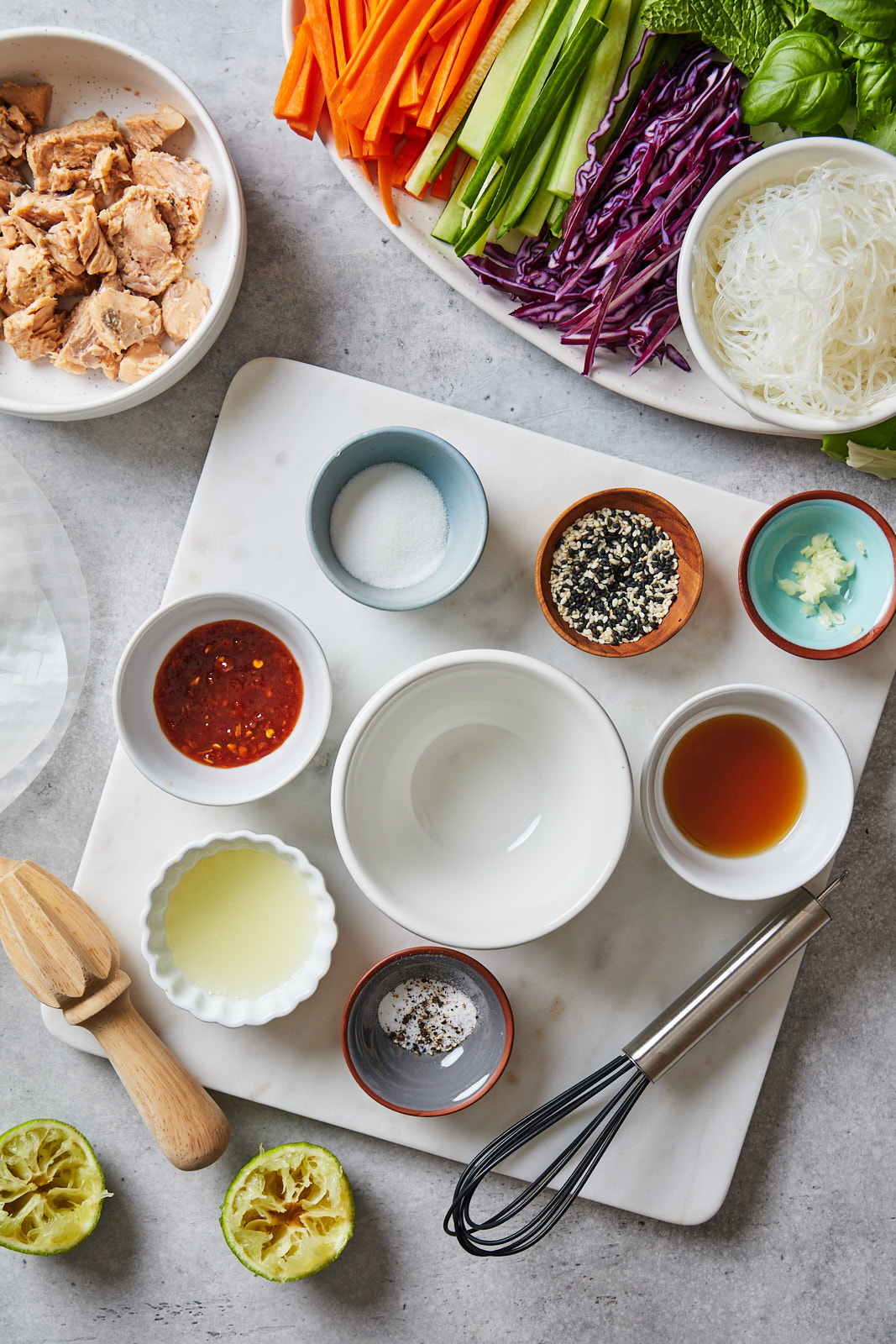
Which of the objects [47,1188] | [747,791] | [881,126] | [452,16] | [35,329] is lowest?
[47,1188]

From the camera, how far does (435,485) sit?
1528 mm

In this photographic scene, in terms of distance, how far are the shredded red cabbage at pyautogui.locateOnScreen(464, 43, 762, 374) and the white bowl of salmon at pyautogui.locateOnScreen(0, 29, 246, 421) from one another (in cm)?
50

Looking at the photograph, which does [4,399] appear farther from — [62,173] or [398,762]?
[398,762]

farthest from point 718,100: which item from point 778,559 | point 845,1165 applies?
point 845,1165

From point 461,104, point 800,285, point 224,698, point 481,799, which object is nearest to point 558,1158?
point 481,799

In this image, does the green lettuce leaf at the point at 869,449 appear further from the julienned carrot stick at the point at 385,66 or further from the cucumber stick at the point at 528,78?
the julienned carrot stick at the point at 385,66

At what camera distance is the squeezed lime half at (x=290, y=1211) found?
4.86 feet

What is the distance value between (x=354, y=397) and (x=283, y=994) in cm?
109

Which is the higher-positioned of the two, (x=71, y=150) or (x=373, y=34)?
(x=373, y=34)

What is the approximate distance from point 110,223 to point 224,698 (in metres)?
0.88

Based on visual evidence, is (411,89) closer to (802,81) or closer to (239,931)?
(802,81)

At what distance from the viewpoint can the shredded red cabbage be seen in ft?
4.65

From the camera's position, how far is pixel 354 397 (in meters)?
1.57

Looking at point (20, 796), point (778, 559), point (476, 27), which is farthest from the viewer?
point (20, 796)
